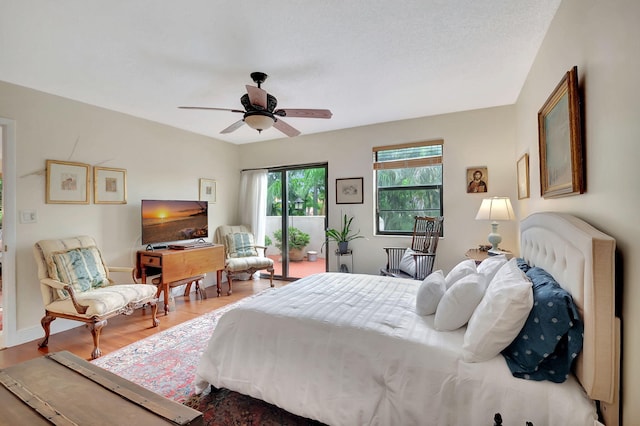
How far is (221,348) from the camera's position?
1902 mm

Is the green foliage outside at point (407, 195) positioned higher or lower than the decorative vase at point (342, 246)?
higher

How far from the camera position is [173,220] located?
4.13 m

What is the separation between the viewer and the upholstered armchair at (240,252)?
4477 millimetres

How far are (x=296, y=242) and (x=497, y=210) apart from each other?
3.26 metres

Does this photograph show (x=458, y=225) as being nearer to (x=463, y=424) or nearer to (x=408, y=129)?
(x=408, y=129)

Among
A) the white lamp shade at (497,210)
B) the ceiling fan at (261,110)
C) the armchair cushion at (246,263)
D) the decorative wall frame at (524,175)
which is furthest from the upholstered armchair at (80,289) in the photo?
the decorative wall frame at (524,175)

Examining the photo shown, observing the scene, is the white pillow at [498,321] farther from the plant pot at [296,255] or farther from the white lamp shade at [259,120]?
the plant pot at [296,255]

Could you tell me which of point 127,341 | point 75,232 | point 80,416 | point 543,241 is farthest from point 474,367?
point 75,232

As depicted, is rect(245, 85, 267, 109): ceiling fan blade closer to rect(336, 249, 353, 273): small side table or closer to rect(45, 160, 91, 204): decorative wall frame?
rect(45, 160, 91, 204): decorative wall frame

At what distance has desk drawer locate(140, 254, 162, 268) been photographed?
3580mm

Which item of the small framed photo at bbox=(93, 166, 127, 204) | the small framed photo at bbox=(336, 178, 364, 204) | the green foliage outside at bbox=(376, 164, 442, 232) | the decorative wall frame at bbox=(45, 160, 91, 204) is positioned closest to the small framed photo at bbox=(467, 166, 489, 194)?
the green foliage outside at bbox=(376, 164, 442, 232)

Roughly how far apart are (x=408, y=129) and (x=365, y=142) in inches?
25.4

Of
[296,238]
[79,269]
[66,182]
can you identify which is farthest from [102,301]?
[296,238]

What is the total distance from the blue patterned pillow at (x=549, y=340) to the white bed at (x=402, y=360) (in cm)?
4
